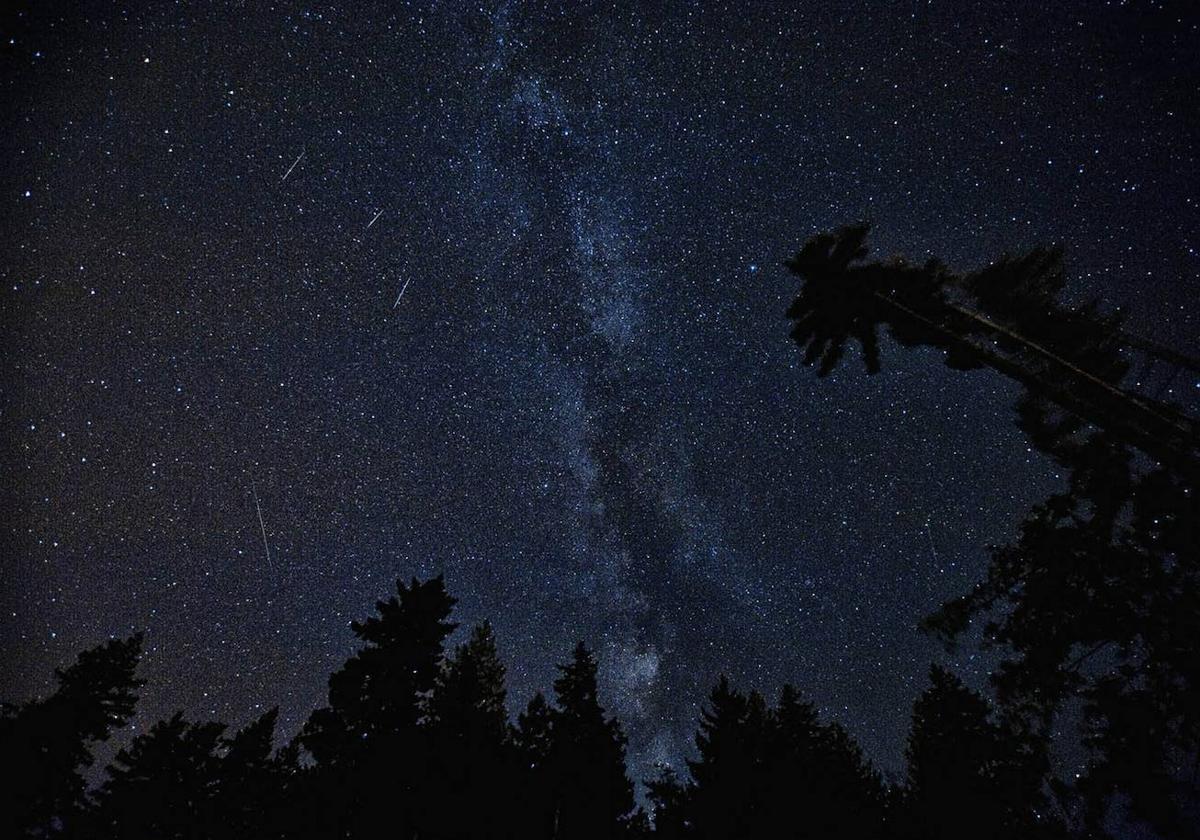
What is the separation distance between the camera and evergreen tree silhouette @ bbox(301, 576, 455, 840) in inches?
420

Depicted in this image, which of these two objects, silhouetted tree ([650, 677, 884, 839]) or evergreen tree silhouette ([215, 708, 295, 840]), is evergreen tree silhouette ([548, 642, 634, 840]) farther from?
evergreen tree silhouette ([215, 708, 295, 840])

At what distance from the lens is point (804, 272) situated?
638 cm

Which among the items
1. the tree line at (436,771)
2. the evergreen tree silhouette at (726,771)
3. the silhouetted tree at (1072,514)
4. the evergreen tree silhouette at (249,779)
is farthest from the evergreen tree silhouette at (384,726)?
the silhouetted tree at (1072,514)

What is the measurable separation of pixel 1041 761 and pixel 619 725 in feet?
45.9

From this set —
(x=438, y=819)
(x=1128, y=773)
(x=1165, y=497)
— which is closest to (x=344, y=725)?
(x=438, y=819)

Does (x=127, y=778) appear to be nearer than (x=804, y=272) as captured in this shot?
No

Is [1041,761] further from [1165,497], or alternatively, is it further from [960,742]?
[960,742]

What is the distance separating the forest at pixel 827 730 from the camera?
6.16 metres

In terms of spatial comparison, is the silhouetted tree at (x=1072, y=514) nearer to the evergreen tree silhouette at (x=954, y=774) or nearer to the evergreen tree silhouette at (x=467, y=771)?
the evergreen tree silhouette at (x=954, y=774)

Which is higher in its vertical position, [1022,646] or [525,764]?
[525,764]

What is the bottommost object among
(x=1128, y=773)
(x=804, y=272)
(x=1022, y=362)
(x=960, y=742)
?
(x=1128, y=773)

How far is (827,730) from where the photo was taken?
25.2 m

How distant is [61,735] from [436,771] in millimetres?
14813

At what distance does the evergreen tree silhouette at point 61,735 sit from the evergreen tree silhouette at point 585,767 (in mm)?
15507
